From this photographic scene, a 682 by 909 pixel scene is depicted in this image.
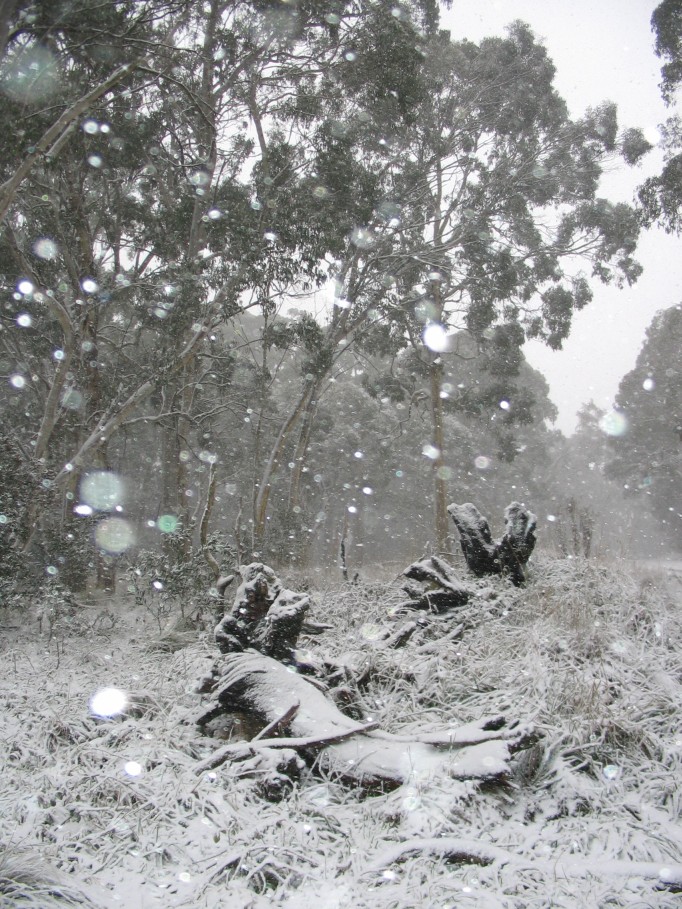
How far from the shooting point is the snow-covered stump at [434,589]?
550cm

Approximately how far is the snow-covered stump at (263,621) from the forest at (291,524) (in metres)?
0.02

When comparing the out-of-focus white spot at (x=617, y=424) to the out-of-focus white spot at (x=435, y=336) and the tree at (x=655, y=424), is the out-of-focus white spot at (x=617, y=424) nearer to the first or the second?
the tree at (x=655, y=424)

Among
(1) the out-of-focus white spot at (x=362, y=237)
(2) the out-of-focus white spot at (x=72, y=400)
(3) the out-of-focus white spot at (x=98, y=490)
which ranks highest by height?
(1) the out-of-focus white spot at (x=362, y=237)

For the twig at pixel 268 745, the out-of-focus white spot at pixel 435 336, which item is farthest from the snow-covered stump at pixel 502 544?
the out-of-focus white spot at pixel 435 336

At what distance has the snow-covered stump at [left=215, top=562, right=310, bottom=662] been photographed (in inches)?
170

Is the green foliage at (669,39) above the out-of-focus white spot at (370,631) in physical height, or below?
above

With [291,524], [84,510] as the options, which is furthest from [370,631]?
[291,524]

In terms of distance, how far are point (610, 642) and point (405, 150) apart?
1396 centimetres

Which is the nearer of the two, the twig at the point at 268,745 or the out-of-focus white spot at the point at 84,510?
the twig at the point at 268,745

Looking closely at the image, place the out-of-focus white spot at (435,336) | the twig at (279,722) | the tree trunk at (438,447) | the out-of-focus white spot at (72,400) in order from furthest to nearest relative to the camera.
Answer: the out-of-focus white spot at (435,336)
the tree trunk at (438,447)
the out-of-focus white spot at (72,400)
the twig at (279,722)

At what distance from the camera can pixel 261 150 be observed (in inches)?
471

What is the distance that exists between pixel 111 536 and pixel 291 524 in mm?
4686

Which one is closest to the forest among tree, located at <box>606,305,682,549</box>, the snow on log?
the snow on log

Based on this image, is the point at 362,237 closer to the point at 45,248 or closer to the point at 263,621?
the point at 45,248
